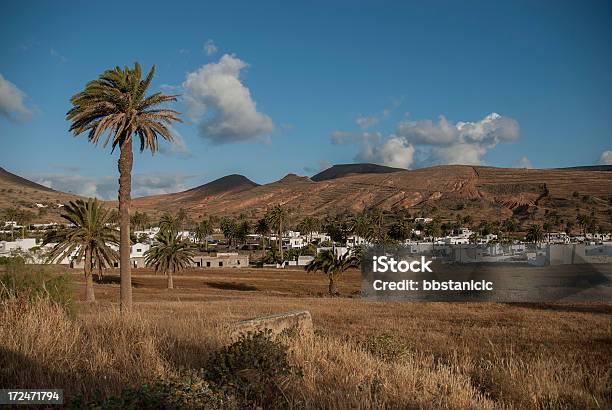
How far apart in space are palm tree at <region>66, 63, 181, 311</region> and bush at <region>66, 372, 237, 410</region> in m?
19.6

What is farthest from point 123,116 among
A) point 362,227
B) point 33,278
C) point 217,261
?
point 362,227

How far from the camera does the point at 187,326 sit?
30.3 ft

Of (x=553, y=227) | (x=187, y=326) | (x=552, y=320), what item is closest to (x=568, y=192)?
(x=553, y=227)

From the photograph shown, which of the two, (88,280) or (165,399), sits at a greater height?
(165,399)

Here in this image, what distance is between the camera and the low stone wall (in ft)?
30.3

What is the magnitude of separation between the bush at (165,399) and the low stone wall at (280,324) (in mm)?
3696

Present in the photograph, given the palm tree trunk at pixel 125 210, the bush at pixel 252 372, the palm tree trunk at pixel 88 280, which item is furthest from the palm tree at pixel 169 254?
the bush at pixel 252 372

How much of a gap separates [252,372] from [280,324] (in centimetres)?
435

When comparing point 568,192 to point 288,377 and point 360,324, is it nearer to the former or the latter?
point 360,324

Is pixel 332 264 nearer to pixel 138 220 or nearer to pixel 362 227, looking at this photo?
pixel 362 227

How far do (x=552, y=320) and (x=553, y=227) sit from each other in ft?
415

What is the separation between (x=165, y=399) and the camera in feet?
15.5
